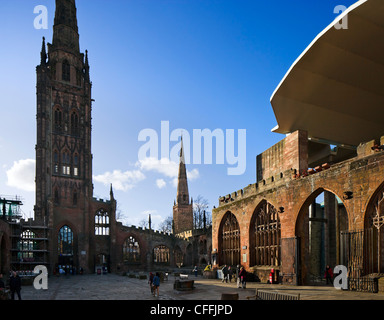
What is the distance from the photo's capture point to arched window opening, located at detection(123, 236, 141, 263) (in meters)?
55.1

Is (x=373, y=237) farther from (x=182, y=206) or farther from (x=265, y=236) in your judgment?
(x=182, y=206)

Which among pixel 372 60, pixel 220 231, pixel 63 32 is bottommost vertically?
pixel 220 231

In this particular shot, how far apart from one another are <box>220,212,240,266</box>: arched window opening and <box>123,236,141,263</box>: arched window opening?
89.8 ft

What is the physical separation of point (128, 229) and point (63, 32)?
32.1m

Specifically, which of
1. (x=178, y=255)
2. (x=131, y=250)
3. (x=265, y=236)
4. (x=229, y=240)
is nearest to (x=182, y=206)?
(x=178, y=255)

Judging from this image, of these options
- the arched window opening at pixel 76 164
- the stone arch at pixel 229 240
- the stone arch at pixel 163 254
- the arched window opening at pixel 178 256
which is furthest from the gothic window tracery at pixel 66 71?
the stone arch at pixel 229 240

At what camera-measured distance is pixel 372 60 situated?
67.9 feet

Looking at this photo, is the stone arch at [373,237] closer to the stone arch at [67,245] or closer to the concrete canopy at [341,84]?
the concrete canopy at [341,84]

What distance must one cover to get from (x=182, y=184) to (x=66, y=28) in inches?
1686

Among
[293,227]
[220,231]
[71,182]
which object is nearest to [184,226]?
[71,182]

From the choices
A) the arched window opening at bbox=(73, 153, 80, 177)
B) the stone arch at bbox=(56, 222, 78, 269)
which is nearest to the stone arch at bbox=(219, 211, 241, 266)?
the stone arch at bbox=(56, 222, 78, 269)

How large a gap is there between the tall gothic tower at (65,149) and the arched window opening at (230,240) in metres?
26.7

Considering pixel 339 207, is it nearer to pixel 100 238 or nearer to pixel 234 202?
pixel 234 202

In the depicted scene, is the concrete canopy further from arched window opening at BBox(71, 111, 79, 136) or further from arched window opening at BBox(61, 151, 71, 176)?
arched window opening at BBox(71, 111, 79, 136)
